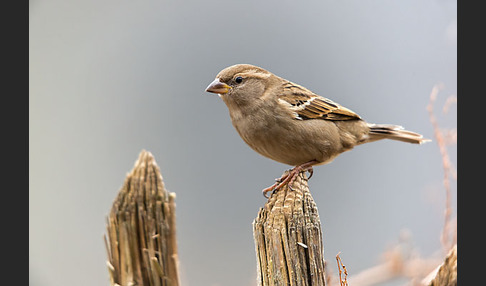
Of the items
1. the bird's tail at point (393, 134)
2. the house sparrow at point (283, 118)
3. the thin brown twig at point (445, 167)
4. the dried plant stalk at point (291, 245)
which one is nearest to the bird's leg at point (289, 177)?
the house sparrow at point (283, 118)

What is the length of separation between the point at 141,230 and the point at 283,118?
102 cm

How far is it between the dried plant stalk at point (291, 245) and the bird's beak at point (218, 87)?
2.38ft

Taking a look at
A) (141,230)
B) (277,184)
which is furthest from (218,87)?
(141,230)

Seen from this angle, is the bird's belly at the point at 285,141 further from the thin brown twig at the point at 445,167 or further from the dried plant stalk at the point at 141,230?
the thin brown twig at the point at 445,167

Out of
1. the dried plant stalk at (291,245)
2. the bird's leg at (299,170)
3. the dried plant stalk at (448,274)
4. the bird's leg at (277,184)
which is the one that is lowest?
the dried plant stalk at (448,274)

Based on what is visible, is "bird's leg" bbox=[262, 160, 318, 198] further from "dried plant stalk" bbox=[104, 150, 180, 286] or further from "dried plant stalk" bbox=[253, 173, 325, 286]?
"dried plant stalk" bbox=[104, 150, 180, 286]

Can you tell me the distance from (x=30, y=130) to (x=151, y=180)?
1109 mm

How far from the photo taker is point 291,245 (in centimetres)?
223

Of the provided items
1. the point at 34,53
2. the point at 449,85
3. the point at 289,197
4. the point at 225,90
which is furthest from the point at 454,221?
the point at 34,53

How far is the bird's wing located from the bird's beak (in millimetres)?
347

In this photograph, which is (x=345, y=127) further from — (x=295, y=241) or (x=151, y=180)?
(x=151, y=180)

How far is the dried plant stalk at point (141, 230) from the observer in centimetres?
226

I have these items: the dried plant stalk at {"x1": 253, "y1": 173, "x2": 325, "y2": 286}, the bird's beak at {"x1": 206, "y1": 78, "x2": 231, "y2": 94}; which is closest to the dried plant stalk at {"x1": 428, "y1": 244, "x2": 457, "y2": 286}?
the dried plant stalk at {"x1": 253, "y1": 173, "x2": 325, "y2": 286}

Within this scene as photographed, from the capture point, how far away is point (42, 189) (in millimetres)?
3059
